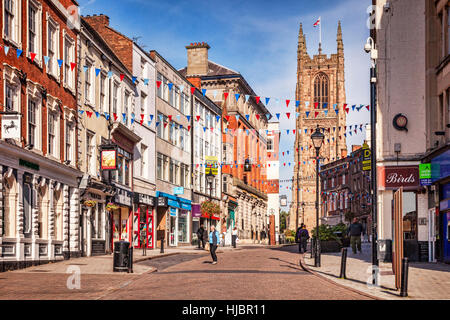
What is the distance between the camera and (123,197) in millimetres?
37625

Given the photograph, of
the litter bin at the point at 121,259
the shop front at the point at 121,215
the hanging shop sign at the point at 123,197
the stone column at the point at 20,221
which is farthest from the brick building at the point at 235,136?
the litter bin at the point at 121,259

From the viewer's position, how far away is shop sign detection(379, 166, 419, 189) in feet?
94.3

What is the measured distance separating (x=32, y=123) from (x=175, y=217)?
25.1m

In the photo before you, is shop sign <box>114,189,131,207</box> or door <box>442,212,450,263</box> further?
shop sign <box>114,189,131,207</box>

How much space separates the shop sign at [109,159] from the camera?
1303 inches

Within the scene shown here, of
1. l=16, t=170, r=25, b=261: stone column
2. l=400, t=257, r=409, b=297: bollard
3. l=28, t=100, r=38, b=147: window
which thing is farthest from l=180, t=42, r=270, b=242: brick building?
l=400, t=257, r=409, b=297: bollard

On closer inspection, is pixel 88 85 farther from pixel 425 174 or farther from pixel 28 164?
pixel 425 174

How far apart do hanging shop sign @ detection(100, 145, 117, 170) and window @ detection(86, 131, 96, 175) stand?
483 mm

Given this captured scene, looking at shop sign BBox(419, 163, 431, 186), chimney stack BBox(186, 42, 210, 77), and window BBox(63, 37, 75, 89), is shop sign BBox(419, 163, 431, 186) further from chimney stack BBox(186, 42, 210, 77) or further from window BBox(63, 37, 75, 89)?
chimney stack BBox(186, 42, 210, 77)

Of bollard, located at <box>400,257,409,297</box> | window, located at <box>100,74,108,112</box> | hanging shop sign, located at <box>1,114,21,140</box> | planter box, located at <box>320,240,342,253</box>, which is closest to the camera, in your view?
bollard, located at <box>400,257,409,297</box>

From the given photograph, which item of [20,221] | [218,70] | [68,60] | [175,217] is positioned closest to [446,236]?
[20,221]

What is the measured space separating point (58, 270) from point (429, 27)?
1751 centimetres
